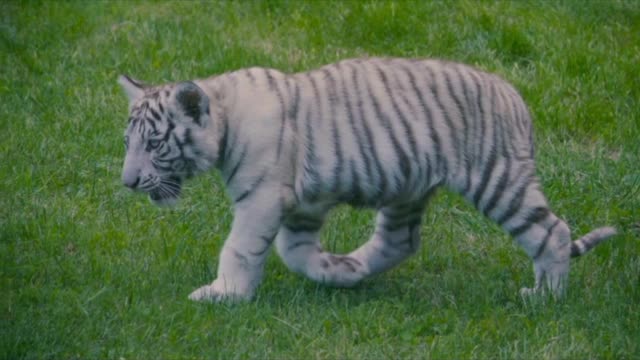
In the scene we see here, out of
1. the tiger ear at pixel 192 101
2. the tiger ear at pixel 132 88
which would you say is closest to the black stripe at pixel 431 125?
the tiger ear at pixel 192 101

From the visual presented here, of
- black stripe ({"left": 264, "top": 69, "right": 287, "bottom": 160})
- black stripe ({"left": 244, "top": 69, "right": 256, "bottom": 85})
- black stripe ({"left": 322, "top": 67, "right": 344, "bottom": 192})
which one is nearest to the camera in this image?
black stripe ({"left": 264, "top": 69, "right": 287, "bottom": 160})

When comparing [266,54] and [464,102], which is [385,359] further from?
[266,54]

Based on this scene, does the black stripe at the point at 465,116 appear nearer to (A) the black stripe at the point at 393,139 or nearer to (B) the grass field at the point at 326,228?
(A) the black stripe at the point at 393,139

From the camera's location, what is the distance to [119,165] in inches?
305

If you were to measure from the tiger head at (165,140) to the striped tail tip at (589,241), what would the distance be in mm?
1967

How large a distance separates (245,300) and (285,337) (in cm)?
43

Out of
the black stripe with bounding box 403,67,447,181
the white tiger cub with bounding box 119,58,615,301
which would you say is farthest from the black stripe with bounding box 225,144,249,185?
the black stripe with bounding box 403,67,447,181

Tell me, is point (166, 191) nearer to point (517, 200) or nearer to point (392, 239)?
point (392, 239)

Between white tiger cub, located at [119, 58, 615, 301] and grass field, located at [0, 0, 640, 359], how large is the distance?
1.02 feet

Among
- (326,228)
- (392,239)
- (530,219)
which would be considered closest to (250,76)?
(392,239)

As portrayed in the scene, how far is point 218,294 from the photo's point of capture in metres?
5.84

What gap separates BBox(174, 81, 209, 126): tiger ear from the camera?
568 centimetres

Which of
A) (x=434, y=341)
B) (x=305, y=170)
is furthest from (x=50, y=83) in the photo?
(x=434, y=341)

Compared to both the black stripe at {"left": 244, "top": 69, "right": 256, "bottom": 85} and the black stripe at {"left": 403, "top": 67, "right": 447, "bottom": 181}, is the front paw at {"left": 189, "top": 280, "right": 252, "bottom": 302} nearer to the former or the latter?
the black stripe at {"left": 244, "top": 69, "right": 256, "bottom": 85}
